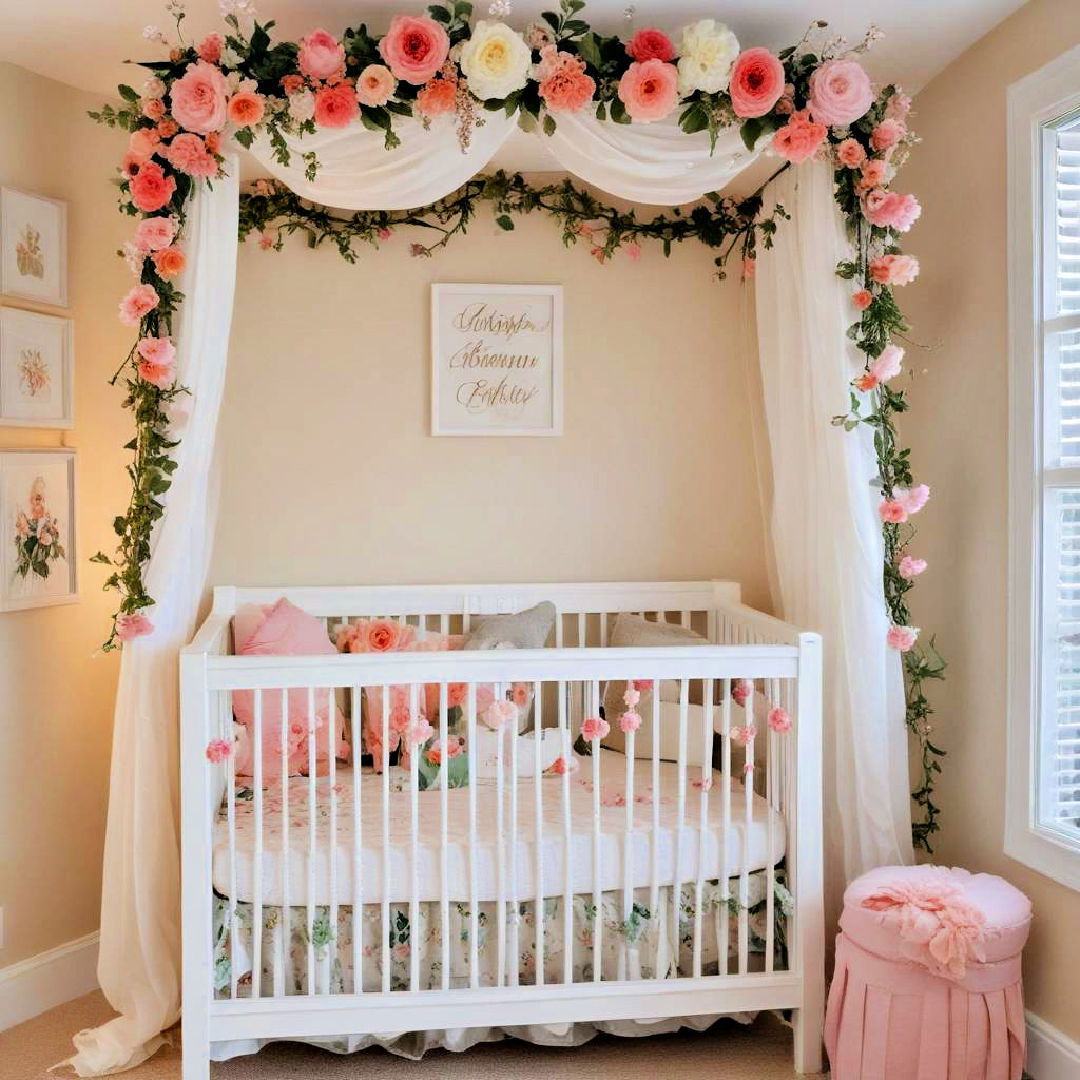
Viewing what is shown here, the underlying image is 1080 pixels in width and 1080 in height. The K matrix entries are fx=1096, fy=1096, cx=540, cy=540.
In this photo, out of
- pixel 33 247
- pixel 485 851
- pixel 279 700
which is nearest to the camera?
pixel 485 851

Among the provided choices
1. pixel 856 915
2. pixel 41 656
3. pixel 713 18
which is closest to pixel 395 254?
pixel 713 18

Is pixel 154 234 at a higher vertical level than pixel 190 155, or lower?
lower

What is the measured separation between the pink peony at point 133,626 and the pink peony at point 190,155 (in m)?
1.03

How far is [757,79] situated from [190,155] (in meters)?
1.29

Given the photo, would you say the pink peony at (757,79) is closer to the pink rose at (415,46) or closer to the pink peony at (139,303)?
the pink rose at (415,46)

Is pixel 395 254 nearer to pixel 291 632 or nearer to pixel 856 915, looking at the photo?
pixel 291 632

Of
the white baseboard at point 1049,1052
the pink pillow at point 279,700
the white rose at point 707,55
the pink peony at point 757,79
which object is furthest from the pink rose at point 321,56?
the white baseboard at point 1049,1052

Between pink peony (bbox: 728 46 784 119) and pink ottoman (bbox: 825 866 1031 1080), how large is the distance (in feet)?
5.86

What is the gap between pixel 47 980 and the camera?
2.96m

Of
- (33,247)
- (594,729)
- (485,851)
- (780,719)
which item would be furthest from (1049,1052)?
(33,247)

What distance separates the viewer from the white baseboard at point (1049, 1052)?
2.37m

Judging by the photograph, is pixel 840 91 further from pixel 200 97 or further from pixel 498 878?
pixel 498 878

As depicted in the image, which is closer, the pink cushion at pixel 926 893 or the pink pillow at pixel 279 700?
the pink cushion at pixel 926 893

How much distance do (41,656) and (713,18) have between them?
2384mm
